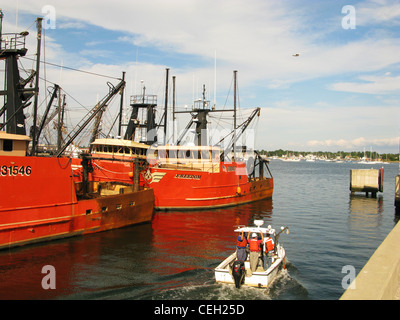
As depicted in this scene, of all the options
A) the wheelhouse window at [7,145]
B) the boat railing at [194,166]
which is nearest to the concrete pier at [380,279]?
the wheelhouse window at [7,145]

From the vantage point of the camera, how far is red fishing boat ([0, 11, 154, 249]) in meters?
14.4

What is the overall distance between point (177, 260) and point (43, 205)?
22.9 feet

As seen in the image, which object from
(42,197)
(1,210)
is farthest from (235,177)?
(1,210)

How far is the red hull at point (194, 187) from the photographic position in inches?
993

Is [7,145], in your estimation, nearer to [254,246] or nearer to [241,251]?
[241,251]

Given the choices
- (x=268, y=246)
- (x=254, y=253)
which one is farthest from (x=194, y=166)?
(x=254, y=253)

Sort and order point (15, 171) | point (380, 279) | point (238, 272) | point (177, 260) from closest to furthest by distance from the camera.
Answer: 1. point (380, 279)
2. point (238, 272)
3. point (177, 260)
4. point (15, 171)

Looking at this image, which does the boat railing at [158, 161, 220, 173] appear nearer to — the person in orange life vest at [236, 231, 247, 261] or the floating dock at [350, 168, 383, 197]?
the person in orange life vest at [236, 231, 247, 261]

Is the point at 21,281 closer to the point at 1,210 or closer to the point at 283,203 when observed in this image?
the point at 1,210

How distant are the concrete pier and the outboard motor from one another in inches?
161

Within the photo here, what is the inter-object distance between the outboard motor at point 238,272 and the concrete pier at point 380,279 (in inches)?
161

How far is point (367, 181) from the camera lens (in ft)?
140
